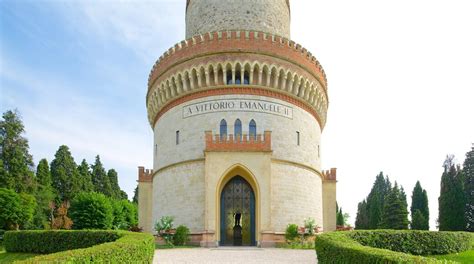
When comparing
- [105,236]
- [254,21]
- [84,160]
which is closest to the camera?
[105,236]

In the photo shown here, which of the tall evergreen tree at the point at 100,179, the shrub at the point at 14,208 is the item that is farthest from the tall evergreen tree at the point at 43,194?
the tall evergreen tree at the point at 100,179

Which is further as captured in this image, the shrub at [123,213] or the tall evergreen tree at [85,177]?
the tall evergreen tree at [85,177]

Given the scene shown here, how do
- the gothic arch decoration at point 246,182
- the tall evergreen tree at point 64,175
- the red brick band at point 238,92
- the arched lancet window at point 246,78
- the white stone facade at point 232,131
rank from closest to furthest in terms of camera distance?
the gothic arch decoration at point 246,182
the white stone facade at point 232,131
the red brick band at point 238,92
the arched lancet window at point 246,78
the tall evergreen tree at point 64,175

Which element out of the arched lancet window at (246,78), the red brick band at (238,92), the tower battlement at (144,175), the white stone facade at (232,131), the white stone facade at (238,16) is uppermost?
the white stone facade at (238,16)

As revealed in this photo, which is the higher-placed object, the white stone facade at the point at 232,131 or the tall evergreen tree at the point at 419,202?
the white stone facade at the point at 232,131

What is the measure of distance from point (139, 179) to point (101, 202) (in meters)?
15.0

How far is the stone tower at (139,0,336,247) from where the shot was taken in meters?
23.3

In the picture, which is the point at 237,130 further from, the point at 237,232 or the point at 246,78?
the point at 237,232

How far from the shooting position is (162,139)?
27547mm

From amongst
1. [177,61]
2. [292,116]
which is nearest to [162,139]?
[177,61]

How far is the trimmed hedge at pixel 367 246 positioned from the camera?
8.30 meters

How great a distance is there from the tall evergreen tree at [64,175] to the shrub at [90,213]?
10.7 meters

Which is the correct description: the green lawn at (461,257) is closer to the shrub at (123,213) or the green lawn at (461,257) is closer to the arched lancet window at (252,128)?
the arched lancet window at (252,128)

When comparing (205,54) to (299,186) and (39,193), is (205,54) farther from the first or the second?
(39,193)
